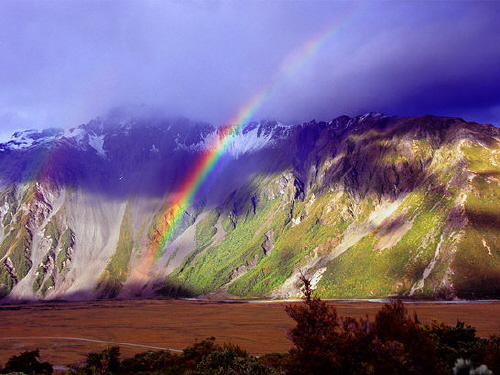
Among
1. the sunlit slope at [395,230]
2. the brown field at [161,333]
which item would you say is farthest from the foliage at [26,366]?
the sunlit slope at [395,230]

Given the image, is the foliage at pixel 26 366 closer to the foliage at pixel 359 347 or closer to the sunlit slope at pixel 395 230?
the foliage at pixel 359 347

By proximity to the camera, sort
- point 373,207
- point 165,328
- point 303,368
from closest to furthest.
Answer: point 303,368 → point 165,328 → point 373,207

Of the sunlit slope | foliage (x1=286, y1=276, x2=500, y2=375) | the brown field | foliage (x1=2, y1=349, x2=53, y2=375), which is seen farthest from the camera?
the sunlit slope

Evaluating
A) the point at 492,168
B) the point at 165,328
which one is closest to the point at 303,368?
the point at 165,328

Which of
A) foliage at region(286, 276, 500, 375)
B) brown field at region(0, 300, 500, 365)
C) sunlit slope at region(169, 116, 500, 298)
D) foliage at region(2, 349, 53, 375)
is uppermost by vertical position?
sunlit slope at region(169, 116, 500, 298)

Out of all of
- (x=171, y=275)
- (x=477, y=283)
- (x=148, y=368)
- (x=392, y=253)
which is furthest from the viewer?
(x=171, y=275)

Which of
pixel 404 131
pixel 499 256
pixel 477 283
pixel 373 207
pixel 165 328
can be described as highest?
pixel 404 131

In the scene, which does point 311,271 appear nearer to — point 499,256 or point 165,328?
point 499,256

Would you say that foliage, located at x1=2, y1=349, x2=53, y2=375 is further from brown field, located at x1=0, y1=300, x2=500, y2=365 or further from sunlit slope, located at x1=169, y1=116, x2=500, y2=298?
sunlit slope, located at x1=169, y1=116, x2=500, y2=298

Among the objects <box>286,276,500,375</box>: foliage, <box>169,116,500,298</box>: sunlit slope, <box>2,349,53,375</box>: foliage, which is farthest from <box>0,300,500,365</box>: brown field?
<box>169,116,500,298</box>: sunlit slope

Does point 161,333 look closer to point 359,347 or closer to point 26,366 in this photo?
point 26,366

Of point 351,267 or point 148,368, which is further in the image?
point 351,267

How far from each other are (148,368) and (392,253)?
353 ft

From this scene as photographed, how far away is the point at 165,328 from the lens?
63.5m
